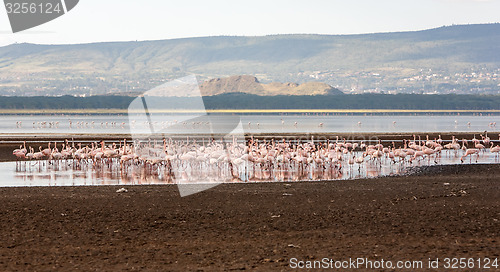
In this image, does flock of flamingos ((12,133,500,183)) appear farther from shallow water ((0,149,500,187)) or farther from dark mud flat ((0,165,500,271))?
dark mud flat ((0,165,500,271))

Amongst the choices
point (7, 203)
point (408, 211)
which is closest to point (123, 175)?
point (7, 203)

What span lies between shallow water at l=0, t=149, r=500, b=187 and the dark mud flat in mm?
4032

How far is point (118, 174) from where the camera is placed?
25375 mm

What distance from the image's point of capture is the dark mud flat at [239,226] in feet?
32.3

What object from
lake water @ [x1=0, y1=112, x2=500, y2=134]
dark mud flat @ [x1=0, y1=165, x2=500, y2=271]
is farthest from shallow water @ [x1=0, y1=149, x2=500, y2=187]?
lake water @ [x1=0, y1=112, x2=500, y2=134]

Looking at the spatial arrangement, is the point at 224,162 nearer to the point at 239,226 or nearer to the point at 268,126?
the point at 239,226

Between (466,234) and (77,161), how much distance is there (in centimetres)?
2390

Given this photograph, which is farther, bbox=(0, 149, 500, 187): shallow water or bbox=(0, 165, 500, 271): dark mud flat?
bbox=(0, 149, 500, 187): shallow water

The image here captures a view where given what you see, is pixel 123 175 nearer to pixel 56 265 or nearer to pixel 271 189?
pixel 271 189

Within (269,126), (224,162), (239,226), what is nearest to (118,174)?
(224,162)

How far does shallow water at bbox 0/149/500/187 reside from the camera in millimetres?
22438

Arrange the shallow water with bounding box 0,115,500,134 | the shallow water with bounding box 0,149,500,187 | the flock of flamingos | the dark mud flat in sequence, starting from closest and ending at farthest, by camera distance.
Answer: the dark mud flat, the shallow water with bounding box 0,149,500,187, the flock of flamingos, the shallow water with bounding box 0,115,500,134

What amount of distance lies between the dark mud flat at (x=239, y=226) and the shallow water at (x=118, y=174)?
4.03m

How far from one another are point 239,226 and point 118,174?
13894 millimetres
